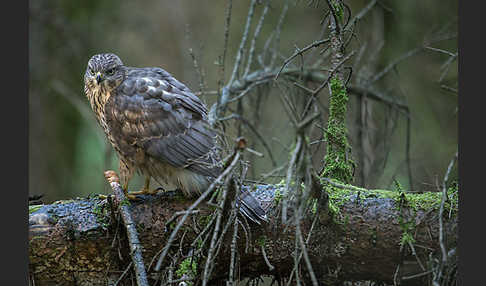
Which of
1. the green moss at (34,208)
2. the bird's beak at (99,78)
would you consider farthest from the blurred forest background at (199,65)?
the green moss at (34,208)

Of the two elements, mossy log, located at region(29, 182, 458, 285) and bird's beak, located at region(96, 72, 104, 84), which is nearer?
mossy log, located at region(29, 182, 458, 285)

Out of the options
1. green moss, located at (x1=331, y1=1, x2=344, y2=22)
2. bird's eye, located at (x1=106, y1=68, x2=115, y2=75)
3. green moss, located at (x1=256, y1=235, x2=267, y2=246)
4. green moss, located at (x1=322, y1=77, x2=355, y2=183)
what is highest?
green moss, located at (x1=331, y1=1, x2=344, y2=22)

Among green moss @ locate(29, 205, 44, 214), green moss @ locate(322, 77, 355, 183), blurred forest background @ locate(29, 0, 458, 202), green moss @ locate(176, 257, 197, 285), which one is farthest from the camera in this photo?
blurred forest background @ locate(29, 0, 458, 202)

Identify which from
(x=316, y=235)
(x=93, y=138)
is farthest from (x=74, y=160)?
(x=316, y=235)

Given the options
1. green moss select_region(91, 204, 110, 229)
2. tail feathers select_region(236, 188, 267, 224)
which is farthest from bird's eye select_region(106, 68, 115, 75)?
Result: tail feathers select_region(236, 188, 267, 224)

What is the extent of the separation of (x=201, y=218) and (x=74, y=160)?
6.00 meters

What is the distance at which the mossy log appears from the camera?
3.09 metres

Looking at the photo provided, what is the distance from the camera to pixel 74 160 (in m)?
8.76

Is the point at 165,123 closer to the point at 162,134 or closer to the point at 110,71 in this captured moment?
the point at 162,134

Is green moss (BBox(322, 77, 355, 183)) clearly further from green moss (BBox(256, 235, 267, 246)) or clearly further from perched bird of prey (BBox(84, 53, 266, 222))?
perched bird of prey (BBox(84, 53, 266, 222))

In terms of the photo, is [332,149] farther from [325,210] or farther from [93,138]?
[93,138]

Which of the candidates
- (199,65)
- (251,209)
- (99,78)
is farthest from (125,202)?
(199,65)

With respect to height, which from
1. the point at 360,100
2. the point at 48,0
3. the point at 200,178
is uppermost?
the point at 48,0

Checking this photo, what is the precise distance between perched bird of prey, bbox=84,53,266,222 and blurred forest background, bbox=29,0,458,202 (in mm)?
1017
